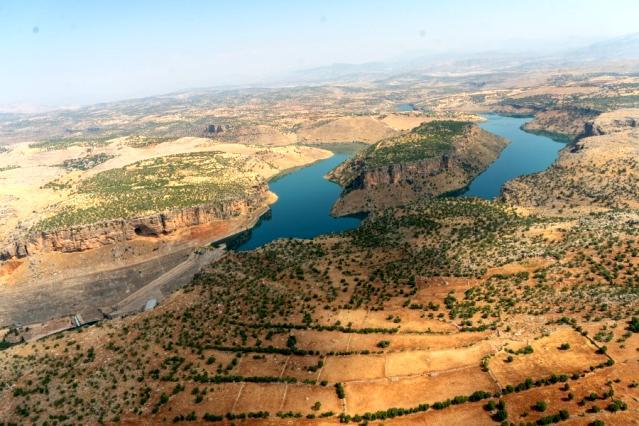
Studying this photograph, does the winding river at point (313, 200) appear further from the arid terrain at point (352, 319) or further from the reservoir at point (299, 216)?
the arid terrain at point (352, 319)

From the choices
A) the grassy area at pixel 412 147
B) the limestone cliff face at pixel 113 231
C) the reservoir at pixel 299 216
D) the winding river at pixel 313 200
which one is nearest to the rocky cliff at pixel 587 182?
the winding river at pixel 313 200

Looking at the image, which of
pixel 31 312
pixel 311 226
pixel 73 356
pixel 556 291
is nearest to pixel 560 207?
pixel 556 291

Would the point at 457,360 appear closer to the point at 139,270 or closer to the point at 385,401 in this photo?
the point at 385,401

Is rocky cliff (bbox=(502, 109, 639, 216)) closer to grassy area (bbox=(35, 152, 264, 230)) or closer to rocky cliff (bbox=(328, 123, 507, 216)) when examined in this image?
rocky cliff (bbox=(328, 123, 507, 216))

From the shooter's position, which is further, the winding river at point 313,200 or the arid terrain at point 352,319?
the winding river at point 313,200

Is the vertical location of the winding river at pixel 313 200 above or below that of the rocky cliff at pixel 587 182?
below

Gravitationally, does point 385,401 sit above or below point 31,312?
above

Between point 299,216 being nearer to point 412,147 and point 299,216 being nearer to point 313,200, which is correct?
point 313,200
